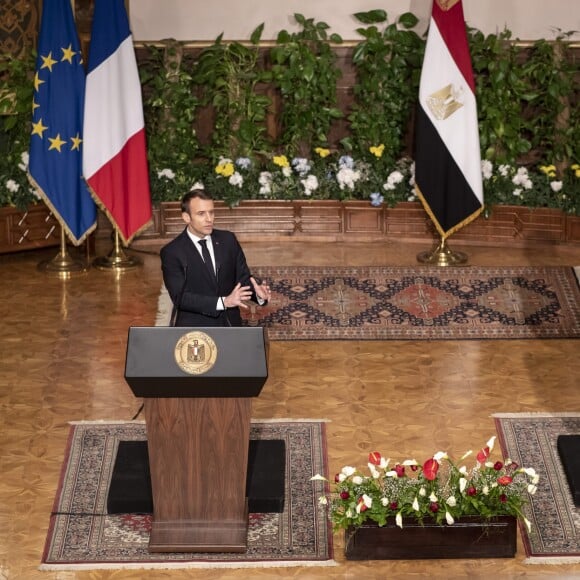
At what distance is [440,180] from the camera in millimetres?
11797

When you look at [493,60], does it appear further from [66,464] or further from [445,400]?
[66,464]

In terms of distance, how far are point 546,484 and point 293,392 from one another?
2134 millimetres

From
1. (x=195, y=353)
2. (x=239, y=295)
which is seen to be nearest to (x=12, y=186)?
(x=239, y=295)

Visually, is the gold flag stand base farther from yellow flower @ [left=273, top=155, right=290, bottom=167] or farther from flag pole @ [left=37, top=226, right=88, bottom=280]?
flag pole @ [left=37, top=226, right=88, bottom=280]

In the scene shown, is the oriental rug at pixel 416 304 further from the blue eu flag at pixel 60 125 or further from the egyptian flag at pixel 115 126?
the blue eu flag at pixel 60 125

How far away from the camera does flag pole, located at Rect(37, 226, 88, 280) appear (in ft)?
38.1

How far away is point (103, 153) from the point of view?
11352 millimetres

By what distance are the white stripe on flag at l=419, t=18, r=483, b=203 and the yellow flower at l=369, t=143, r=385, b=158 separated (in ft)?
2.97

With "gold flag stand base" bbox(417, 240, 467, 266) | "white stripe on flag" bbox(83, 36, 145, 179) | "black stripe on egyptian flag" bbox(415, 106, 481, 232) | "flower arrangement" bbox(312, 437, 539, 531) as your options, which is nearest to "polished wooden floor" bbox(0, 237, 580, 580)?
"flower arrangement" bbox(312, 437, 539, 531)

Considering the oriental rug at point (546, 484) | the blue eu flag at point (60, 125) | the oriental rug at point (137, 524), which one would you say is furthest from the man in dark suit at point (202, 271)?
the blue eu flag at point (60, 125)

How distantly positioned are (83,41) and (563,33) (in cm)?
475

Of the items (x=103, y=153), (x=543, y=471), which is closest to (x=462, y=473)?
(x=543, y=471)

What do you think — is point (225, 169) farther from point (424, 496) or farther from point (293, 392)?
point (424, 496)

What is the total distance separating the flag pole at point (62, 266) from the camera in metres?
11.6
